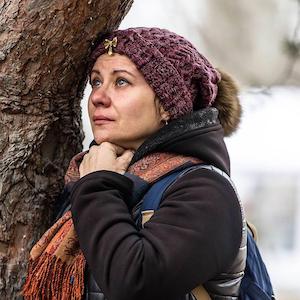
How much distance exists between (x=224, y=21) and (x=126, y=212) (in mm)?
4298

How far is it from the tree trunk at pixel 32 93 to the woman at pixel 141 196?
74 millimetres

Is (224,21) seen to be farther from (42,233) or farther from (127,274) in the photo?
(127,274)

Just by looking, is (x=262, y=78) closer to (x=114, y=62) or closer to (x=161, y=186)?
(x=114, y=62)

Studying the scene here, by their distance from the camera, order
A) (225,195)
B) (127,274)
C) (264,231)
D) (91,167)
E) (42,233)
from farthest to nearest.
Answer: (264,231)
(42,233)
(91,167)
(225,195)
(127,274)

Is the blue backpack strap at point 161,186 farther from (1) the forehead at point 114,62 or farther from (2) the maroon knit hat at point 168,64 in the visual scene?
(1) the forehead at point 114,62

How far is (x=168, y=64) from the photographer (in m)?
1.92

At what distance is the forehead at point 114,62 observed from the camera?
194 cm

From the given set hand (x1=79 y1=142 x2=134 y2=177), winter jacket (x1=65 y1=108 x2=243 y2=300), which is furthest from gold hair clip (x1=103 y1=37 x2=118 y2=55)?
winter jacket (x1=65 y1=108 x2=243 y2=300)

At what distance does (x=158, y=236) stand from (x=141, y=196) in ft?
0.64

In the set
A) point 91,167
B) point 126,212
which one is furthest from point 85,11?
point 126,212

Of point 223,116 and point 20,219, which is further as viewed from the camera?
point 223,116

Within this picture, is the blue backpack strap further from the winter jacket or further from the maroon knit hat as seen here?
the maroon knit hat

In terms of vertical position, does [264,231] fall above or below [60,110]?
below

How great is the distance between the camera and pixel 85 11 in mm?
1931
